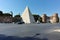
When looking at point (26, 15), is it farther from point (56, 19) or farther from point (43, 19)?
point (56, 19)

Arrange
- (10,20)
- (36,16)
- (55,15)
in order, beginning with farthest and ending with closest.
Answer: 1. (55,15)
2. (36,16)
3. (10,20)

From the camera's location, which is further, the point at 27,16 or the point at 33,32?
the point at 27,16

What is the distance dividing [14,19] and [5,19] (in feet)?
20.4

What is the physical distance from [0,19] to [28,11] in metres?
25.7

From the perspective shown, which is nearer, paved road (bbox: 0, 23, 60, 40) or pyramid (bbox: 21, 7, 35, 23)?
paved road (bbox: 0, 23, 60, 40)

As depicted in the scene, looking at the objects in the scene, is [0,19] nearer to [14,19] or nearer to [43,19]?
[14,19]

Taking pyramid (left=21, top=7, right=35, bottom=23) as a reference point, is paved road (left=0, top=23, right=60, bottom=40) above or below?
below

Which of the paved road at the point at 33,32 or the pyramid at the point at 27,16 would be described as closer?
the paved road at the point at 33,32

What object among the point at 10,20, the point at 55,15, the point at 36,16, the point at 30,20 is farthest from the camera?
the point at 55,15

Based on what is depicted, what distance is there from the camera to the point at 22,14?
12762 cm

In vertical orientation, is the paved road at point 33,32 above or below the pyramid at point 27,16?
below

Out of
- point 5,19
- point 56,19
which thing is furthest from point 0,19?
point 56,19

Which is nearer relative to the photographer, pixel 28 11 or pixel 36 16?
pixel 28 11

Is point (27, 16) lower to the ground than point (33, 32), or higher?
higher
